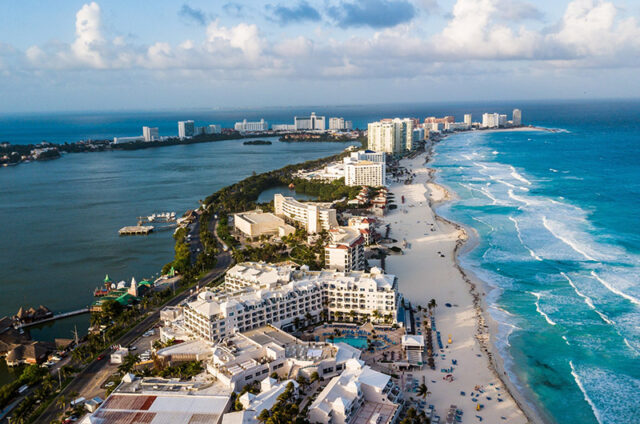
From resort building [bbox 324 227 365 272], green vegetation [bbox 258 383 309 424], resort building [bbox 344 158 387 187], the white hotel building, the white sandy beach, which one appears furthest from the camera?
resort building [bbox 344 158 387 187]

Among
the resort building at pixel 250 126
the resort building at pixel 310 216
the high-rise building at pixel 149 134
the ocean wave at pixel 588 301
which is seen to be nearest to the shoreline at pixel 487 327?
the ocean wave at pixel 588 301

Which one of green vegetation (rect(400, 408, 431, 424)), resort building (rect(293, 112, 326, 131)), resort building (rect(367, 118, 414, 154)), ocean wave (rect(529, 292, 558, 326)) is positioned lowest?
green vegetation (rect(400, 408, 431, 424))

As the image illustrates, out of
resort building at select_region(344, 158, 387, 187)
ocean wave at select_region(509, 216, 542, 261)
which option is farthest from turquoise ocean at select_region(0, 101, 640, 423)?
resort building at select_region(344, 158, 387, 187)

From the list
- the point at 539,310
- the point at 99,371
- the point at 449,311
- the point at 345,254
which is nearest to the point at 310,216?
the point at 345,254

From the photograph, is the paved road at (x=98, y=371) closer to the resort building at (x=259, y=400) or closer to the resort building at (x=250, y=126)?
the resort building at (x=259, y=400)

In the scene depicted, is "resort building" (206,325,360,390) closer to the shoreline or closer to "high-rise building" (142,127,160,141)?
the shoreline

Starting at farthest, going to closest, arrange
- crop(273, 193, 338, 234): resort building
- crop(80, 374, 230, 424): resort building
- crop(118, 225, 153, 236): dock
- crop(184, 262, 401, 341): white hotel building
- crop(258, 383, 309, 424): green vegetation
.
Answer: crop(118, 225, 153, 236): dock → crop(273, 193, 338, 234): resort building → crop(184, 262, 401, 341): white hotel building → crop(80, 374, 230, 424): resort building → crop(258, 383, 309, 424): green vegetation

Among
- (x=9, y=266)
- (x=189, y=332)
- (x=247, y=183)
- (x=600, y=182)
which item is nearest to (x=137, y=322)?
(x=189, y=332)

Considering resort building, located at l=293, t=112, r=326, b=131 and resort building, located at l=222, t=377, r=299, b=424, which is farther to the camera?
resort building, located at l=293, t=112, r=326, b=131
